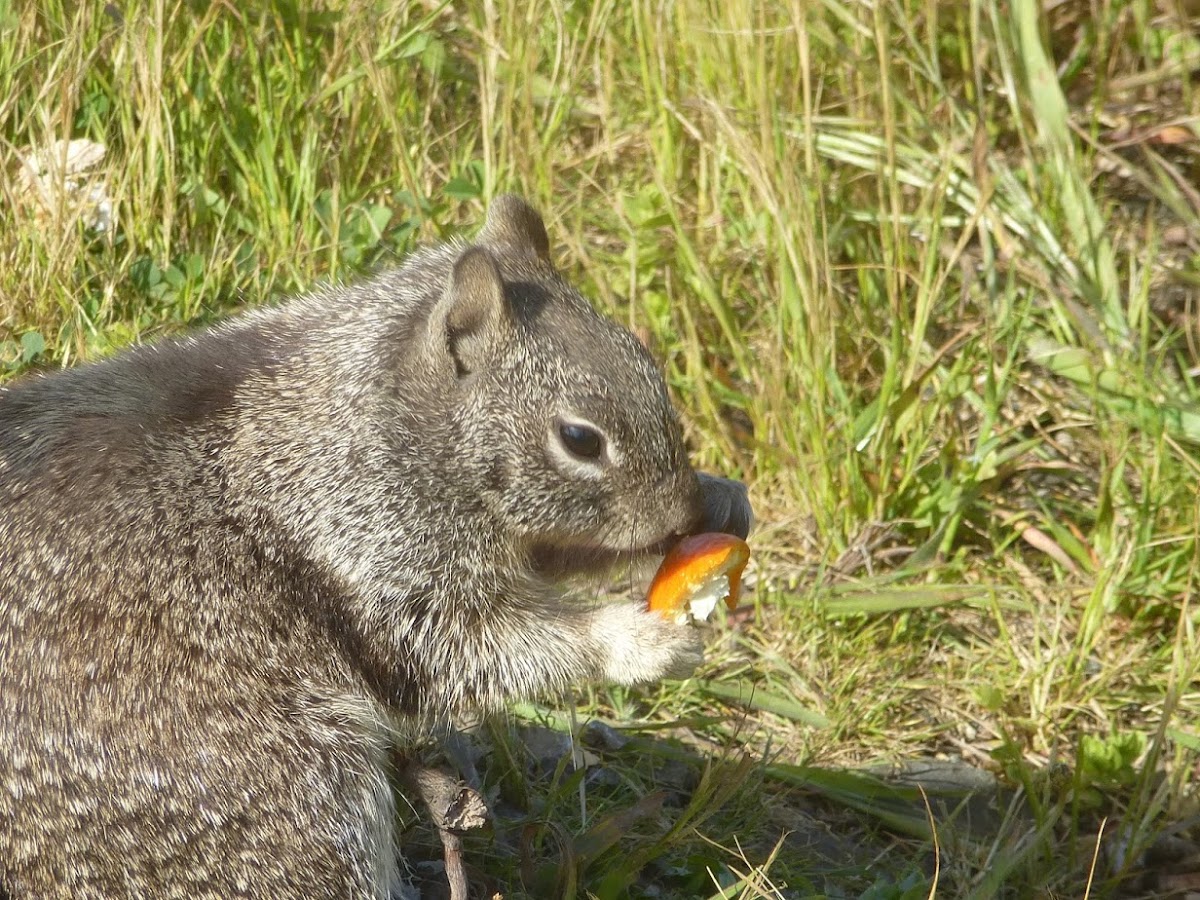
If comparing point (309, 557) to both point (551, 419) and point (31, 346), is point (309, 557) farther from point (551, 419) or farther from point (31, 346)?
point (31, 346)

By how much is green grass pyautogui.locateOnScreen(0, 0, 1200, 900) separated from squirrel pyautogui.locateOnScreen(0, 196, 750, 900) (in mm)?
658

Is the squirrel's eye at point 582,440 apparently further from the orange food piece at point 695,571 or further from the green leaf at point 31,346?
the green leaf at point 31,346

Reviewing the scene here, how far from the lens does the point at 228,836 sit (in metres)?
2.62

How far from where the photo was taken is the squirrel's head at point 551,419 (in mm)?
3020

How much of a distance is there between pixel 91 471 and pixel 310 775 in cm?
70

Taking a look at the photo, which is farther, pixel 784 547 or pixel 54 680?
pixel 784 547

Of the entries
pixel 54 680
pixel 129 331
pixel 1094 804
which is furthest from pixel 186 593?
pixel 1094 804

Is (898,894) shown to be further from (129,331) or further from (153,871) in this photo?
(129,331)

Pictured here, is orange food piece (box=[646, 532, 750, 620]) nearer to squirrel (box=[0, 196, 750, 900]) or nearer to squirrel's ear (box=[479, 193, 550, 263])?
squirrel (box=[0, 196, 750, 900])

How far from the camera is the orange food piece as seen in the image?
3.07 meters

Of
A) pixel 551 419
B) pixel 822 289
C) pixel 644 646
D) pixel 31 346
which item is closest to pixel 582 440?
pixel 551 419

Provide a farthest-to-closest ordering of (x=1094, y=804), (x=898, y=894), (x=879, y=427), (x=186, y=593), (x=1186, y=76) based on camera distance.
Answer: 1. (x=1186, y=76)
2. (x=879, y=427)
3. (x=1094, y=804)
4. (x=898, y=894)
5. (x=186, y=593)

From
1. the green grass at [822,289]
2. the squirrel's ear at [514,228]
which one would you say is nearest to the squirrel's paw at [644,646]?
the green grass at [822,289]

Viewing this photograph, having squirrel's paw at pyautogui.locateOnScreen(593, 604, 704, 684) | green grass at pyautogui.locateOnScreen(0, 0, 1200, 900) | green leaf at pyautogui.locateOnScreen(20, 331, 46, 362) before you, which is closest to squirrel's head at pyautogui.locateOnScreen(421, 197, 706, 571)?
squirrel's paw at pyautogui.locateOnScreen(593, 604, 704, 684)
